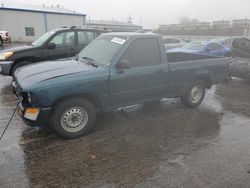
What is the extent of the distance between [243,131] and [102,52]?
325cm

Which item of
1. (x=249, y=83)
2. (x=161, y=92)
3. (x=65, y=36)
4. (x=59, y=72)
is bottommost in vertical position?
(x=249, y=83)

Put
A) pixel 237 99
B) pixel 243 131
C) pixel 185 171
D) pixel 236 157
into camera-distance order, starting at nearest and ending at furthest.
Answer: pixel 185 171
pixel 236 157
pixel 243 131
pixel 237 99

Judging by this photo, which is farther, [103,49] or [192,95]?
[192,95]

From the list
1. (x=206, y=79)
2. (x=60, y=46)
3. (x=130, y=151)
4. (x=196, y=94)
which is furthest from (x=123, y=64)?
(x=60, y=46)

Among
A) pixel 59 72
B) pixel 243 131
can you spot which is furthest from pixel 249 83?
pixel 59 72

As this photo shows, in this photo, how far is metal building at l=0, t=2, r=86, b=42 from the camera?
102 feet

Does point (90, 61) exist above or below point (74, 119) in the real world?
above

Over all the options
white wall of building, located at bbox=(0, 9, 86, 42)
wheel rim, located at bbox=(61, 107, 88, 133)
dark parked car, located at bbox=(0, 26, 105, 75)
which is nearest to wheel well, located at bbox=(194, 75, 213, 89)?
wheel rim, located at bbox=(61, 107, 88, 133)

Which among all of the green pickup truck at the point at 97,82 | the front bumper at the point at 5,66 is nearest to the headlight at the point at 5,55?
the front bumper at the point at 5,66

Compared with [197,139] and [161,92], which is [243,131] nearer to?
[197,139]

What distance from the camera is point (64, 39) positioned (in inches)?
352

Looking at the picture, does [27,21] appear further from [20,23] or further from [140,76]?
[140,76]

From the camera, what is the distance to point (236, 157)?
4258 millimetres

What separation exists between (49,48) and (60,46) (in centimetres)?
46
